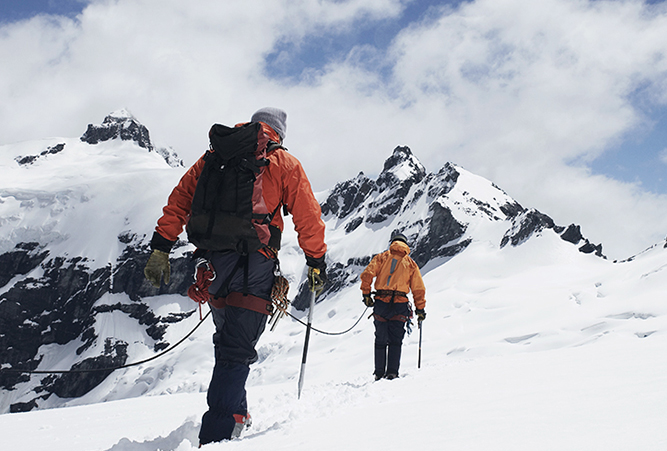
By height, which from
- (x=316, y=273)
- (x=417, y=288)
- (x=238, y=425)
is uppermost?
(x=417, y=288)

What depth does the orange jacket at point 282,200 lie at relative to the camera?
339 cm

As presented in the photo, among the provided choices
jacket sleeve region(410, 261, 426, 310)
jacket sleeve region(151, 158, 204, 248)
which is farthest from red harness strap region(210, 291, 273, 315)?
jacket sleeve region(410, 261, 426, 310)

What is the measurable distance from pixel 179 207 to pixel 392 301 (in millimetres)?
4268

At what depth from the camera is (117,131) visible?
175m

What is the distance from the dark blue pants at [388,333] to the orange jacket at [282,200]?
12.1 feet

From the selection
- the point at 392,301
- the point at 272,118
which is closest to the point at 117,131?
the point at 392,301

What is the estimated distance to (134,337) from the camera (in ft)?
328

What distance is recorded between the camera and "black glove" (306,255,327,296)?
12.0 feet

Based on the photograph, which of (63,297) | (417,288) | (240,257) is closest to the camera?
(240,257)

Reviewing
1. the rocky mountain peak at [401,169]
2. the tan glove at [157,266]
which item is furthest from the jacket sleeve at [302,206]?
the rocky mountain peak at [401,169]

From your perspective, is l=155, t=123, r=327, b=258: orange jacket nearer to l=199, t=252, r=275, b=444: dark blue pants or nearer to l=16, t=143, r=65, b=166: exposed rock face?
l=199, t=252, r=275, b=444: dark blue pants

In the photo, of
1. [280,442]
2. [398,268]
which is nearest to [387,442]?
[280,442]

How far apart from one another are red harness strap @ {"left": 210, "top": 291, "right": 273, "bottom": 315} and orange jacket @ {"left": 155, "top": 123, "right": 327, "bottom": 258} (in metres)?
0.56

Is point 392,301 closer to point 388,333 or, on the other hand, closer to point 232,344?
point 388,333
